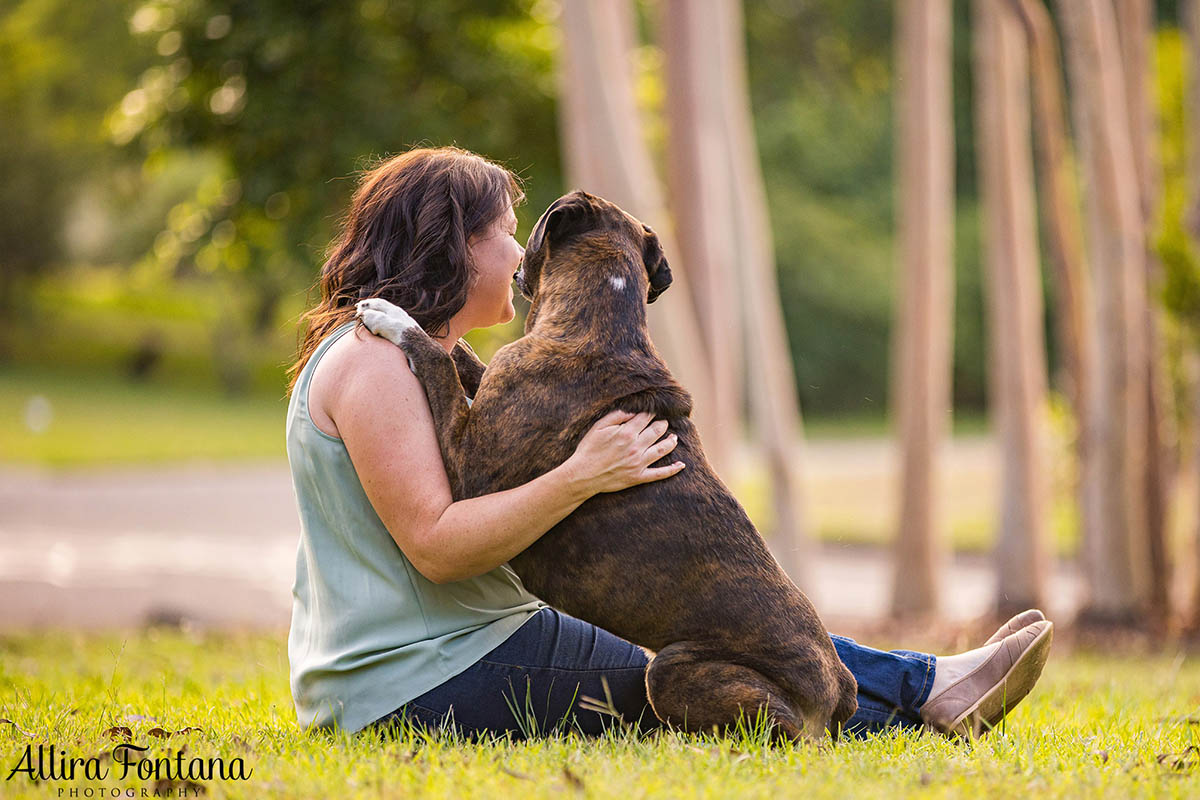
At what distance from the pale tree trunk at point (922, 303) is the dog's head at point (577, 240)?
23.4 feet

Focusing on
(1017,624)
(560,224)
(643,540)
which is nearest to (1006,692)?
(1017,624)

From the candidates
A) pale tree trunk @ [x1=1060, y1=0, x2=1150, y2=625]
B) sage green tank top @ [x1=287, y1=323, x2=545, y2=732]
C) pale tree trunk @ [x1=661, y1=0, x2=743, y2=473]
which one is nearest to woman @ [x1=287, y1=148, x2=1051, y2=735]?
sage green tank top @ [x1=287, y1=323, x2=545, y2=732]

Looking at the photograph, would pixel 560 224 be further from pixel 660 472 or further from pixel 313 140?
pixel 313 140

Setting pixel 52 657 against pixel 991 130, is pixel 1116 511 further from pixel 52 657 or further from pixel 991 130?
pixel 52 657

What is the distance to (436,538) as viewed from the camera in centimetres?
316

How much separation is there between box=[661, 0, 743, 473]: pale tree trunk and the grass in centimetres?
545

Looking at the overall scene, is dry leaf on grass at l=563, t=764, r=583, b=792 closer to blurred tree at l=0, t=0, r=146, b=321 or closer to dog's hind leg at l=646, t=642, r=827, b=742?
dog's hind leg at l=646, t=642, r=827, b=742

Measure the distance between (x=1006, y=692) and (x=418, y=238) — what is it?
2.08m

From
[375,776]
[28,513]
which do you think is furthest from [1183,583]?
[28,513]

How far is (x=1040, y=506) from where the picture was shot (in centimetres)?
1051

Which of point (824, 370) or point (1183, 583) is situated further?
point (824, 370)

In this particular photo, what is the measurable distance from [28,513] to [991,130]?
1365 centimetres

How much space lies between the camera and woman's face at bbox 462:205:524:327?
3574mm

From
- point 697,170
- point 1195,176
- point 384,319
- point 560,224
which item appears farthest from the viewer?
point 697,170
